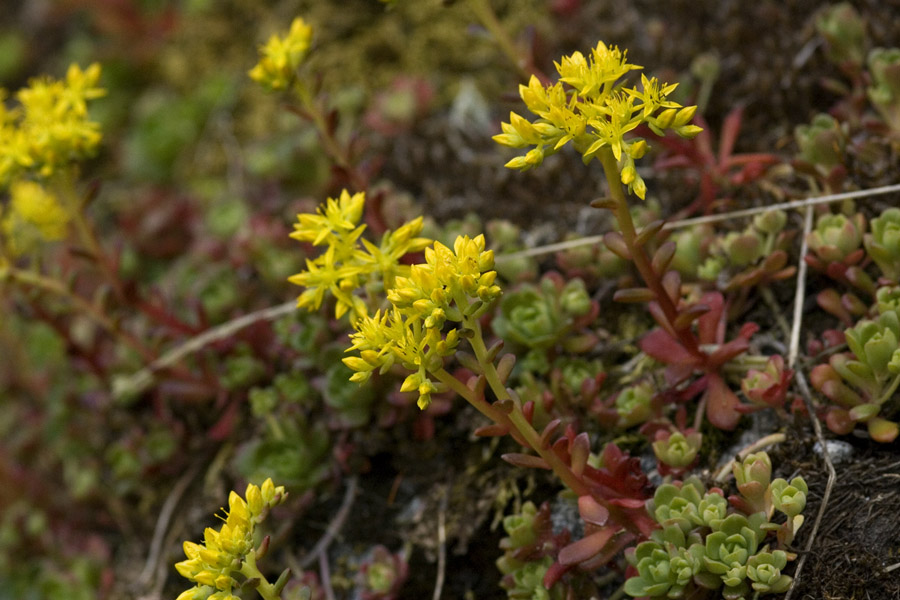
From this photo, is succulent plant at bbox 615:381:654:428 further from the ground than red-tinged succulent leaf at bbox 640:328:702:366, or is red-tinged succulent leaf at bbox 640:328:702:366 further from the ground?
red-tinged succulent leaf at bbox 640:328:702:366

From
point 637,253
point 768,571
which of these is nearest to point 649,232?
point 637,253

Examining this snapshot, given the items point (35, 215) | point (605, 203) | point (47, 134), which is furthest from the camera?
point (35, 215)

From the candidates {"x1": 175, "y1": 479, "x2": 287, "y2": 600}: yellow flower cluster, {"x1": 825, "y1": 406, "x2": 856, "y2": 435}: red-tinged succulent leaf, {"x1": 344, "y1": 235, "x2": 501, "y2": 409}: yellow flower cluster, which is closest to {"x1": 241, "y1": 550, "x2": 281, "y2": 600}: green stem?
{"x1": 175, "y1": 479, "x2": 287, "y2": 600}: yellow flower cluster

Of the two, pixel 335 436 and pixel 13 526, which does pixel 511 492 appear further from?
pixel 13 526

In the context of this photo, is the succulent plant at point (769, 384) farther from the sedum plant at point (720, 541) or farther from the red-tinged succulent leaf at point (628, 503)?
the red-tinged succulent leaf at point (628, 503)

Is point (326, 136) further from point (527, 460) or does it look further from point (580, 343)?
point (527, 460)

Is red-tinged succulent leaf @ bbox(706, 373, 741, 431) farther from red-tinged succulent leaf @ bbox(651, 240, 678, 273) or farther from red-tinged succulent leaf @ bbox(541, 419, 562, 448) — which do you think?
red-tinged succulent leaf @ bbox(541, 419, 562, 448)

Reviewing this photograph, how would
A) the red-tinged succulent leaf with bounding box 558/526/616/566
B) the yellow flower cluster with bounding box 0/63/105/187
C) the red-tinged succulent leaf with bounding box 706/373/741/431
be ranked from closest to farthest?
1. the red-tinged succulent leaf with bounding box 558/526/616/566
2. the red-tinged succulent leaf with bounding box 706/373/741/431
3. the yellow flower cluster with bounding box 0/63/105/187
